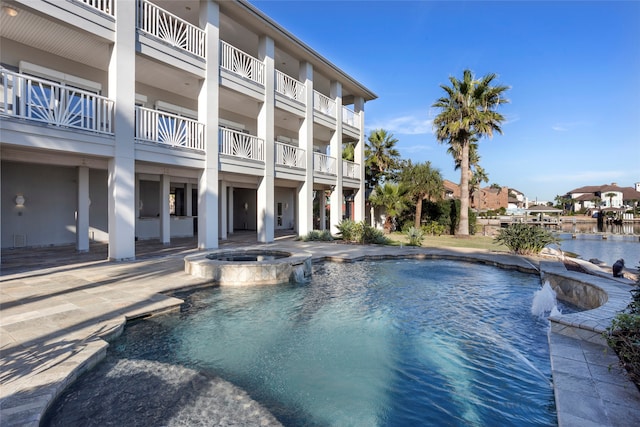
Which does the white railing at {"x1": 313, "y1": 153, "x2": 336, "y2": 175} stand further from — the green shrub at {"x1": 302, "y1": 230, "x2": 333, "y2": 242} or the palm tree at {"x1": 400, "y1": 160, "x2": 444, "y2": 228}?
the palm tree at {"x1": 400, "y1": 160, "x2": 444, "y2": 228}

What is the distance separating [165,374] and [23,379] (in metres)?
1.24

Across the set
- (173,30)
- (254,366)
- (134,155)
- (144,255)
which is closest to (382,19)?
(173,30)

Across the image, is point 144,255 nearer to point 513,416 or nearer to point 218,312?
point 218,312

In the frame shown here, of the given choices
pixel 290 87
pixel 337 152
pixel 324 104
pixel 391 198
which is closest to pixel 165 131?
pixel 290 87

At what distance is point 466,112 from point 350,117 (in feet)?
25.6

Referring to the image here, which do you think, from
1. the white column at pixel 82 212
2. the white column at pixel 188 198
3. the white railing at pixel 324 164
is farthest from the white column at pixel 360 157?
the white column at pixel 82 212

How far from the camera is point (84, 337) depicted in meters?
4.15

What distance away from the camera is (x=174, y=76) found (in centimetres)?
1205

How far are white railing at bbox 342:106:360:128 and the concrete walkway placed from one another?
48.1 ft

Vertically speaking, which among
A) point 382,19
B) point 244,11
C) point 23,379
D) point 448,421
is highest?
point 382,19

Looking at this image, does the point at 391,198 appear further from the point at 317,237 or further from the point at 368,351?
the point at 368,351

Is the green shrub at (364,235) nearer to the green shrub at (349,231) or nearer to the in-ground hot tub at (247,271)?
the green shrub at (349,231)

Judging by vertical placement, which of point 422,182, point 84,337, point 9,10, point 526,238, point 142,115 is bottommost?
point 84,337

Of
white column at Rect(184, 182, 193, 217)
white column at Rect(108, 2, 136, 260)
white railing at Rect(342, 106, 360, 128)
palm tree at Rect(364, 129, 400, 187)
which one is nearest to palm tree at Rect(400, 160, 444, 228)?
palm tree at Rect(364, 129, 400, 187)
